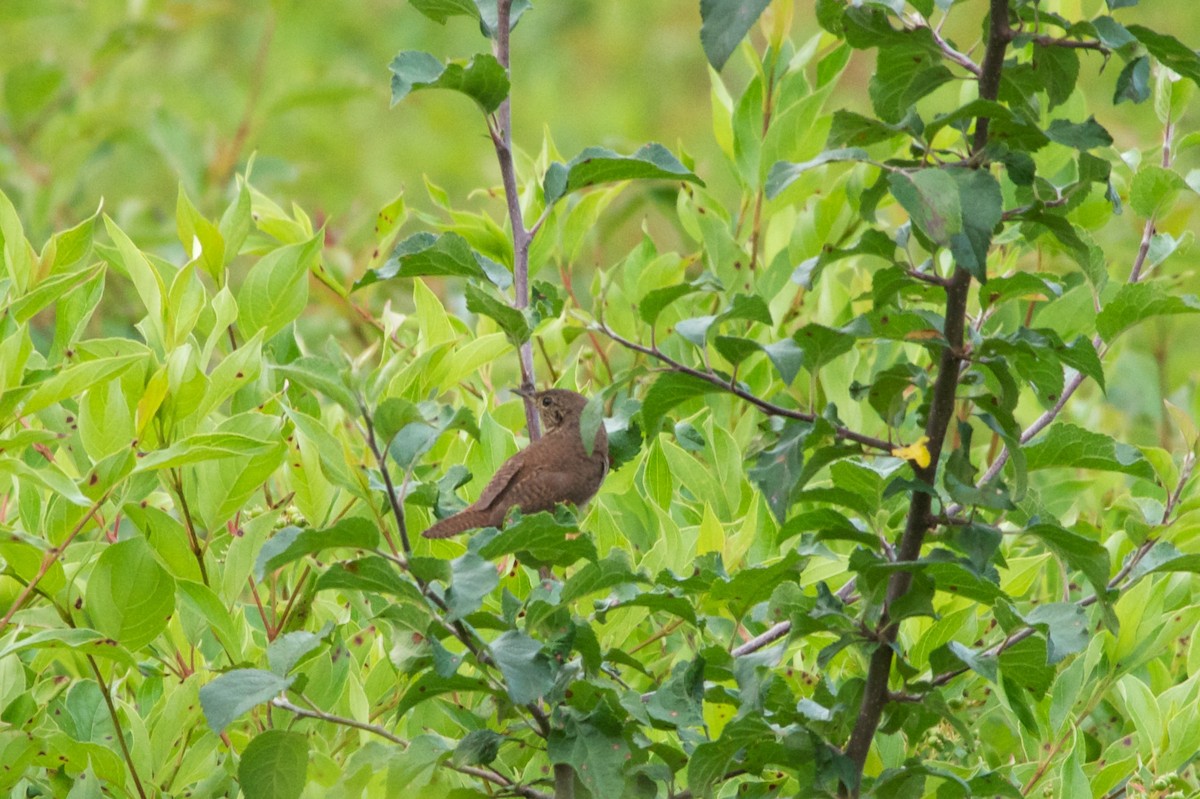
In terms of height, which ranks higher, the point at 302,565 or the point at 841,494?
the point at 841,494

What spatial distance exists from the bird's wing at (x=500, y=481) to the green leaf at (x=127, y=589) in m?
0.47

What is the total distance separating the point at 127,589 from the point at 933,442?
0.94 metres

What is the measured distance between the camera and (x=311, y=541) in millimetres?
1396

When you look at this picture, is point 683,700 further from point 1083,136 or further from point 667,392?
point 1083,136

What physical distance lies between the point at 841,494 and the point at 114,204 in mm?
5478

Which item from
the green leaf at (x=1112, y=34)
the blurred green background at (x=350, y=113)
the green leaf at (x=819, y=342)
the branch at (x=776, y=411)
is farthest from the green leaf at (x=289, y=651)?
the blurred green background at (x=350, y=113)

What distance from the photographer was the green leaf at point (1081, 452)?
63.9 inches

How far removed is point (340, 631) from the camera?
78.7 inches

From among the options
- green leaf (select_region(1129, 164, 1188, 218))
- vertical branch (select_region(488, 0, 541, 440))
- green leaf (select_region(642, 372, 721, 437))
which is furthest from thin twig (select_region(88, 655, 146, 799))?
green leaf (select_region(1129, 164, 1188, 218))

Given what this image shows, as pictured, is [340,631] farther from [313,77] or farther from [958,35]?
[958,35]

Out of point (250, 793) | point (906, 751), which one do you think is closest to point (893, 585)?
point (906, 751)

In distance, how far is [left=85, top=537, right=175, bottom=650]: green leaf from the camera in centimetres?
171

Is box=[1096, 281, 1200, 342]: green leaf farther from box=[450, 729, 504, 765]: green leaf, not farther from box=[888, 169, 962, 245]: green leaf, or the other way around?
box=[450, 729, 504, 765]: green leaf

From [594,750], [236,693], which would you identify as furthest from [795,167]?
[236,693]
